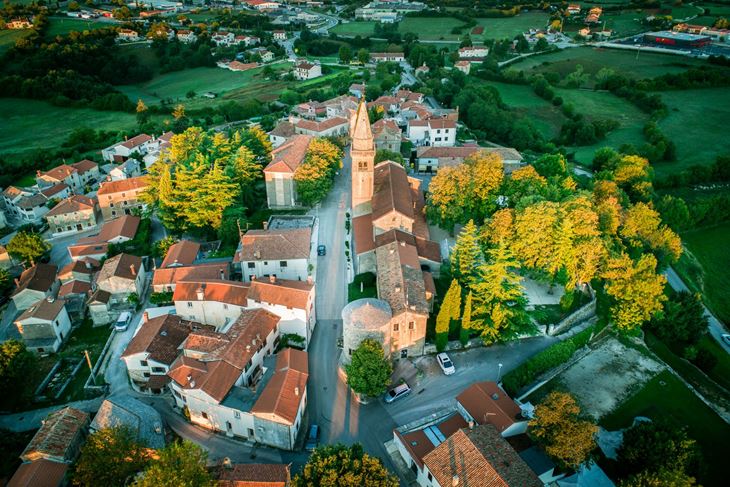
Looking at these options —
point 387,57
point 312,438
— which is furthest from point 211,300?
point 387,57

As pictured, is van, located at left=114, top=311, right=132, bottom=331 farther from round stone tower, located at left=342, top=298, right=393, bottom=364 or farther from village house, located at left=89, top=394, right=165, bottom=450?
round stone tower, located at left=342, top=298, right=393, bottom=364

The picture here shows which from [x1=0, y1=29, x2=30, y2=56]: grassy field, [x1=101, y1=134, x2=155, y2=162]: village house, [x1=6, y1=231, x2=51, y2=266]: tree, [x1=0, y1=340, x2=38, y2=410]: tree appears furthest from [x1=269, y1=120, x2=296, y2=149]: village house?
[x1=0, y1=29, x2=30, y2=56]: grassy field

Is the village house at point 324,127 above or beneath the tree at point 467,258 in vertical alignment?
beneath

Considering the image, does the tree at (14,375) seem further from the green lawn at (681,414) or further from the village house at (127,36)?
the village house at (127,36)

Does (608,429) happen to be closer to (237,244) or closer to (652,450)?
(652,450)

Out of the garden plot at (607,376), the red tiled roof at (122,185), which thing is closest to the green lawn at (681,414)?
the garden plot at (607,376)

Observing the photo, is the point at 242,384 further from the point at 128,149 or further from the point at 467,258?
the point at 128,149

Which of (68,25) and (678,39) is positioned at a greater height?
(678,39)

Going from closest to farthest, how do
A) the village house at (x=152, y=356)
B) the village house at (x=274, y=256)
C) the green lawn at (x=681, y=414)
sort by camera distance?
the green lawn at (x=681, y=414) → the village house at (x=152, y=356) → the village house at (x=274, y=256)
